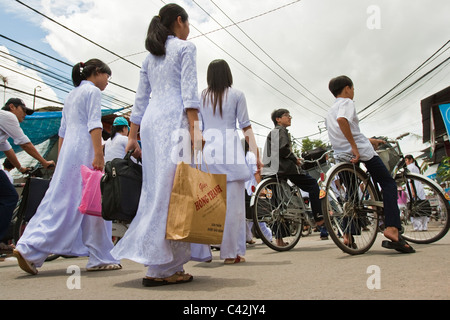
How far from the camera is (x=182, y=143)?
262cm

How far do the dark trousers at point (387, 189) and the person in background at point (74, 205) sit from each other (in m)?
2.68

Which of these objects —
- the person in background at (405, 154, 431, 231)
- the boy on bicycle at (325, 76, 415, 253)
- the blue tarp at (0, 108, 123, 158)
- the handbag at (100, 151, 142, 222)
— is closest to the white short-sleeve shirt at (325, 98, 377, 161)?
the boy on bicycle at (325, 76, 415, 253)

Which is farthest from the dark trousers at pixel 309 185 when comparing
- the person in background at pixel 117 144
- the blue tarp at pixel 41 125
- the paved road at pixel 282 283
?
the blue tarp at pixel 41 125

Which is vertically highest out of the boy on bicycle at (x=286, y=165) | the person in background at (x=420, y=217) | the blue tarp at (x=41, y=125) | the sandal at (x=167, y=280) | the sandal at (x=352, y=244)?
the blue tarp at (x=41, y=125)

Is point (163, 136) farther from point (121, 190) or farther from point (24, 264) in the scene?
point (24, 264)

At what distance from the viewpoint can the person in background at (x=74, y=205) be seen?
135 inches

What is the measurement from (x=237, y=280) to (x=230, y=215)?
1212 mm

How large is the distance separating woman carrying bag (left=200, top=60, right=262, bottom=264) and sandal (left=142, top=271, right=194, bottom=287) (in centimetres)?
116

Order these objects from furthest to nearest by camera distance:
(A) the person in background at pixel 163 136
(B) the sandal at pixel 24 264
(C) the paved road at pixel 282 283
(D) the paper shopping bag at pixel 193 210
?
1. (B) the sandal at pixel 24 264
2. (A) the person in background at pixel 163 136
3. (D) the paper shopping bag at pixel 193 210
4. (C) the paved road at pixel 282 283

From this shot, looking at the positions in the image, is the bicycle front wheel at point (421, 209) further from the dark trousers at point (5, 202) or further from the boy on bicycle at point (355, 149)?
the dark trousers at point (5, 202)

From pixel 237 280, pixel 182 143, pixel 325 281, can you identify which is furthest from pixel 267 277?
pixel 182 143

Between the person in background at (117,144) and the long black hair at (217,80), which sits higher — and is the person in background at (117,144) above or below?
below

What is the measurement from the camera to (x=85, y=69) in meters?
3.98

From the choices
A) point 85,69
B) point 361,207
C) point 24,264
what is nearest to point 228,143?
point 361,207
